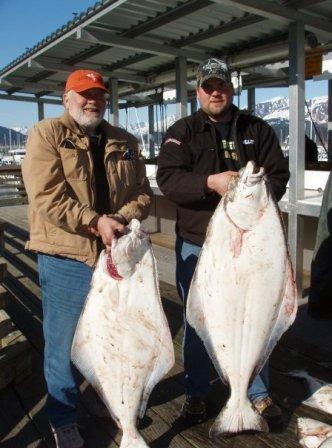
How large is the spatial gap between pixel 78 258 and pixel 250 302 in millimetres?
931

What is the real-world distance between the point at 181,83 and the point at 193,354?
15.8 feet

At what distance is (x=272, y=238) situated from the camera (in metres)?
2.14

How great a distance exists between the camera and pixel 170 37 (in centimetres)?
605

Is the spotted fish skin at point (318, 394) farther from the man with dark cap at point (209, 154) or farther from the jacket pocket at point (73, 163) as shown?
the jacket pocket at point (73, 163)

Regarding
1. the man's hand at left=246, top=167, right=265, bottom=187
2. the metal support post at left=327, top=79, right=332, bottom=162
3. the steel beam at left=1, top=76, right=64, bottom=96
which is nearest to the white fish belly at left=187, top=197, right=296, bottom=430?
the man's hand at left=246, top=167, right=265, bottom=187

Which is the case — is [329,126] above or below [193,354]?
above

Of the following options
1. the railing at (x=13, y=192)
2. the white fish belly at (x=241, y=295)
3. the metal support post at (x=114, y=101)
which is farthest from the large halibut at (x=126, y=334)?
the railing at (x=13, y=192)

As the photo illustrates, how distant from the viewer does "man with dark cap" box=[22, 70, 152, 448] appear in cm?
236

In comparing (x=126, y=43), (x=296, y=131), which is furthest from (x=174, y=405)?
(x=126, y=43)

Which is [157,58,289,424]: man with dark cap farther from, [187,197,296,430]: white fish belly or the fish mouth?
the fish mouth

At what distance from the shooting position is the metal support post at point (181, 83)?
6.55 metres

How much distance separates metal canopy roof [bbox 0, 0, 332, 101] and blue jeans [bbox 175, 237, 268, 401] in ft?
8.97

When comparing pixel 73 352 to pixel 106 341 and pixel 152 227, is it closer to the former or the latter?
pixel 106 341

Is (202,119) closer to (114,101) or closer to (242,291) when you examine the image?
(242,291)
